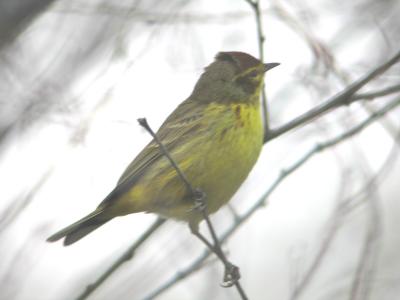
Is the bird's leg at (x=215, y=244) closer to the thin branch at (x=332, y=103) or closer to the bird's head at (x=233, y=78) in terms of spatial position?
the thin branch at (x=332, y=103)

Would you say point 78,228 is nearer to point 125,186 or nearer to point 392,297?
point 125,186

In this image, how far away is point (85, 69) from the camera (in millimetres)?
5520

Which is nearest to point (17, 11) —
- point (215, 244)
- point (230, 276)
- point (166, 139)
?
point (215, 244)

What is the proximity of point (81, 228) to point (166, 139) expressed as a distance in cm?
101

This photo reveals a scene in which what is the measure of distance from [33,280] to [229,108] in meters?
3.89

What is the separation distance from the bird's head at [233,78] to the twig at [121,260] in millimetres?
1270

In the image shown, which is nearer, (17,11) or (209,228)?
(209,228)

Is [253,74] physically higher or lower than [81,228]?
higher

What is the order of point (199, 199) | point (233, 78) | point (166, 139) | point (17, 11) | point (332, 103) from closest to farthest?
point (17, 11)
point (332, 103)
point (199, 199)
point (166, 139)
point (233, 78)

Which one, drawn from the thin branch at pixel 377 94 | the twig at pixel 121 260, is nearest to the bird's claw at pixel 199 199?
the twig at pixel 121 260

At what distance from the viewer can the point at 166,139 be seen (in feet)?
17.9

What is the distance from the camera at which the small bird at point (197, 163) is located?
493 cm

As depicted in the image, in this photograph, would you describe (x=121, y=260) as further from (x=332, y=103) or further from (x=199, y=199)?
(x=332, y=103)

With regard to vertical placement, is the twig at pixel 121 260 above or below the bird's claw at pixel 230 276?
above
